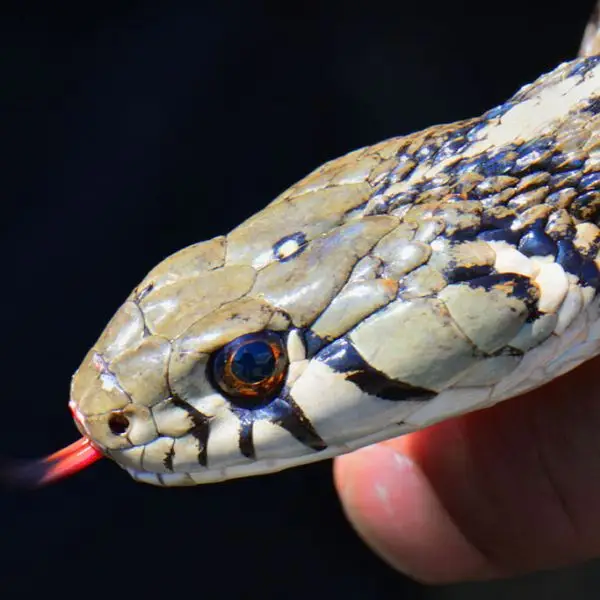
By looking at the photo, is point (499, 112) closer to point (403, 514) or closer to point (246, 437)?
point (246, 437)

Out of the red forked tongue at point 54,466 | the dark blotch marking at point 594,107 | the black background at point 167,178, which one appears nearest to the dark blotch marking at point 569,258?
the dark blotch marking at point 594,107

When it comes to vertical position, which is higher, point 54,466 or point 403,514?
point 54,466

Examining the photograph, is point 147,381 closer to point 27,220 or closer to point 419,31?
point 27,220

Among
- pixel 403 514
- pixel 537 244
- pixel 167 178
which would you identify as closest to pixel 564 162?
pixel 537 244

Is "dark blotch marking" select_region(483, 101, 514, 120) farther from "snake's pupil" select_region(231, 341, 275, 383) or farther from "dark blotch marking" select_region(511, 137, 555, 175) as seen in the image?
"snake's pupil" select_region(231, 341, 275, 383)

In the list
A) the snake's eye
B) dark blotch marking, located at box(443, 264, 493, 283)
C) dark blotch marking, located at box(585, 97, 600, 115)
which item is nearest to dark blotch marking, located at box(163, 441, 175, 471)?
the snake's eye

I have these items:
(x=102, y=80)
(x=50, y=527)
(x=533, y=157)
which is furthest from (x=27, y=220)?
(x=533, y=157)

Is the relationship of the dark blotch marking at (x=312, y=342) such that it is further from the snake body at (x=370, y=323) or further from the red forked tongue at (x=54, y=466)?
the red forked tongue at (x=54, y=466)
